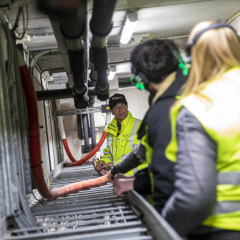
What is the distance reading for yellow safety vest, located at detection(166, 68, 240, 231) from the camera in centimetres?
80

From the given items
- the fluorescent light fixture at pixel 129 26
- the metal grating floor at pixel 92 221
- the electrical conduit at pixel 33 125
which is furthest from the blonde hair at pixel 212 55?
the fluorescent light fixture at pixel 129 26

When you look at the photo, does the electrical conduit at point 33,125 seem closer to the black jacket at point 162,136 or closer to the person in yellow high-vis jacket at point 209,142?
the black jacket at point 162,136

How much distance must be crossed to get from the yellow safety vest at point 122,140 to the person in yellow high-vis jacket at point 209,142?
1.93 metres

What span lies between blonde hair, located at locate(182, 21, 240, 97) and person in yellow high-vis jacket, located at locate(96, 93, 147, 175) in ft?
6.49

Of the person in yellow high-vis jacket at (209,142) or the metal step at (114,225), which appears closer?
the person in yellow high-vis jacket at (209,142)

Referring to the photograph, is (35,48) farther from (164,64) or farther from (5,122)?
(164,64)

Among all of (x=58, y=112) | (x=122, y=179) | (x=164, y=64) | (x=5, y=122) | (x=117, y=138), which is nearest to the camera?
(x=164, y=64)

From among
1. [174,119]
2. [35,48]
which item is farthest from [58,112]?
[174,119]

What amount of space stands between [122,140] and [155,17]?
148 centimetres

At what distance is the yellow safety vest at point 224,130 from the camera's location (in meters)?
0.80

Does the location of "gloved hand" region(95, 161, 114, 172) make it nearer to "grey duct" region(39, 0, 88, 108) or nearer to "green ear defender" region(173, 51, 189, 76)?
"grey duct" region(39, 0, 88, 108)

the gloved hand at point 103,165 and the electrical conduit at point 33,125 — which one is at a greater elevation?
the electrical conduit at point 33,125

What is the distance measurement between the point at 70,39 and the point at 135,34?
1672 mm

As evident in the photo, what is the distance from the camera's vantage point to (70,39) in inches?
74.3
